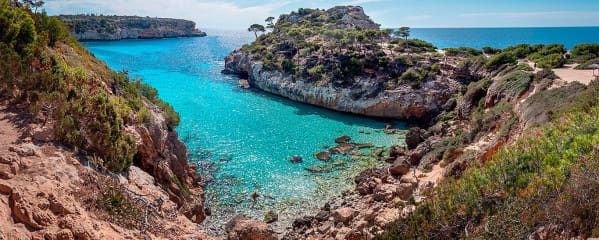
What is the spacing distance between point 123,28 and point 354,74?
128782mm

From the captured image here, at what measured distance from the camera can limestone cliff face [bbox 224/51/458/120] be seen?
1666 inches

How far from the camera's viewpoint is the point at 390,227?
14.7 meters

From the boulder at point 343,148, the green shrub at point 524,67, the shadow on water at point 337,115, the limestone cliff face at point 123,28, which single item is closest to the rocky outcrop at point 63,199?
the boulder at point 343,148

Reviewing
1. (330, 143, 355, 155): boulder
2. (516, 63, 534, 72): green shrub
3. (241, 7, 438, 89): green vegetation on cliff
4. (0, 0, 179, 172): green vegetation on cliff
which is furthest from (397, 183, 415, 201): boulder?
(241, 7, 438, 89): green vegetation on cliff

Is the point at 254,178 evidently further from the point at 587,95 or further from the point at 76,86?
the point at 587,95

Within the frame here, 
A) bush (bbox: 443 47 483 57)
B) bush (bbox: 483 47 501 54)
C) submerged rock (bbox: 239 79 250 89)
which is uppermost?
bush (bbox: 483 47 501 54)

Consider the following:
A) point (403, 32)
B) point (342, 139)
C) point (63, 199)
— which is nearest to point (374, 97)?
point (342, 139)

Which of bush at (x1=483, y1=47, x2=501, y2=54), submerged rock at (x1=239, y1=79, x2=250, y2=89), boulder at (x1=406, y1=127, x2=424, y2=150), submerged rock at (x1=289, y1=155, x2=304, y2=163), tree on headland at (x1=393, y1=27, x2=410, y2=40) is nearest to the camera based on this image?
submerged rock at (x1=289, y1=155, x2=304, y2=163)

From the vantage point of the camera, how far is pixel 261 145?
1284 inches

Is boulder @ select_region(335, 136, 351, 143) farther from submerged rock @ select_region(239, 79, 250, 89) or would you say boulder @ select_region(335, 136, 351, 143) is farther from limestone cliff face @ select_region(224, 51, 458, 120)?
submerged rock @ select_region(239, 79, 250, 89)

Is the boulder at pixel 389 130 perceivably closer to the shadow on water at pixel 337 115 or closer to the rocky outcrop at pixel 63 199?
the shadow on water at pixel 337 115

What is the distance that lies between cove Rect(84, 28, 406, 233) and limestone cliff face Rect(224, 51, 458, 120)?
1714 mm

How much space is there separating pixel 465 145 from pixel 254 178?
48.7 ft

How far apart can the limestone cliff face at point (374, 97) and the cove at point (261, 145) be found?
1714 millimetres
